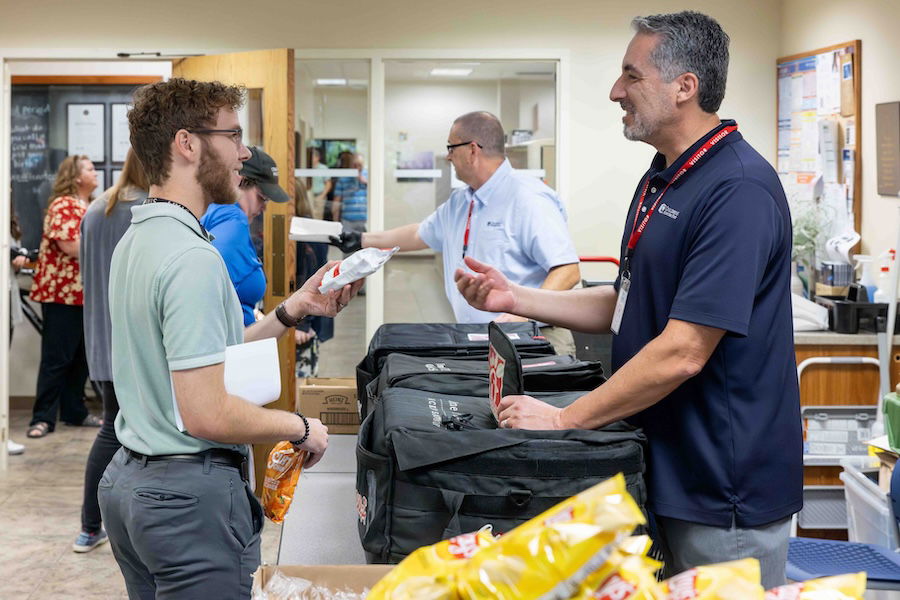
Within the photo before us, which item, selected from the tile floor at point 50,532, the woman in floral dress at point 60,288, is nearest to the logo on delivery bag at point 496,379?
the tile floor at point 50,532

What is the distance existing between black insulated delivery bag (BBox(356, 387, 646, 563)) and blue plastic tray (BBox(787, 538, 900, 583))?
1.08 meters

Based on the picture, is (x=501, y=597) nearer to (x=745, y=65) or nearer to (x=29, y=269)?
(x=745, y=65)

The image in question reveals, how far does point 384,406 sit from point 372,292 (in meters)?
4.25

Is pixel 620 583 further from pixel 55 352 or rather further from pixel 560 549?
pixel 55 352

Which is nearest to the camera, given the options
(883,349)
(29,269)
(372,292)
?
(883,349)

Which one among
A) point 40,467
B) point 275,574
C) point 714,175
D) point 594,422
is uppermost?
point 714,175

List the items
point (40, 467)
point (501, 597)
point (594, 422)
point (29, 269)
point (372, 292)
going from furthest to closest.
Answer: point (29, 269), point (372, 292), point (40, 467), point (594, 422), point (501, 597)

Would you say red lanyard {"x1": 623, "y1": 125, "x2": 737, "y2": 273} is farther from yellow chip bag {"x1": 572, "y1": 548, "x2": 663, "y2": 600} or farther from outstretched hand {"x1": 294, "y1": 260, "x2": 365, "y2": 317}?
yellow chip bag {"x1": 572, "y1": 548, "x2": 663, "y2": 600}

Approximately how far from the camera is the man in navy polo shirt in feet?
5.38

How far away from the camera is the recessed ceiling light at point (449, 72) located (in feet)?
19.5

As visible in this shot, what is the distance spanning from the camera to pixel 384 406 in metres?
1.79

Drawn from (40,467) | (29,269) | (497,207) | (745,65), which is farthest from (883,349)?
(29,269)

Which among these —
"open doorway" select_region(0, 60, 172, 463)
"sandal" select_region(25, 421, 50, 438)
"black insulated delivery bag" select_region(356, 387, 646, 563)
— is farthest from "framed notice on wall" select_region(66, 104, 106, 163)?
"black insulated delivery bag" select_region(356, 387, 646, 563)

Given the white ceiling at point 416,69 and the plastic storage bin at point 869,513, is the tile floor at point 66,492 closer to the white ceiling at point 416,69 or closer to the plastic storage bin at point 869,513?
the white ceiling at point 416,69
